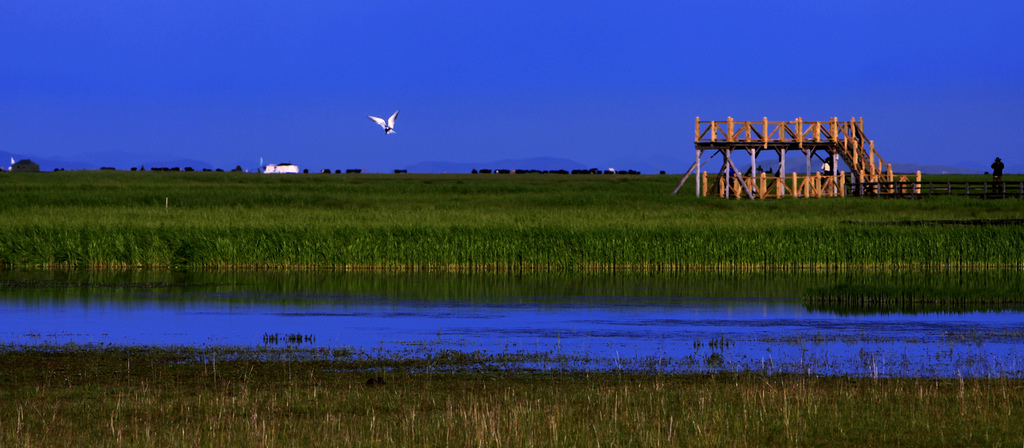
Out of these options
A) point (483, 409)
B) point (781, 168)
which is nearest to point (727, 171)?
point (781, 168)

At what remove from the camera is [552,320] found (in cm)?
2516

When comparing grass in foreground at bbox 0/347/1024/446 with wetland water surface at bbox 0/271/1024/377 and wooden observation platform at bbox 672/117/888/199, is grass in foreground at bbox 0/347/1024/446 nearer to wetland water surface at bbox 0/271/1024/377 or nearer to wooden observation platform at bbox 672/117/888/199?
wetland water surface at bbox 0/271/1024/377

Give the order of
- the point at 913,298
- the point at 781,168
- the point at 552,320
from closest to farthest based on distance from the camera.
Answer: the point at 552,320, the point at 913,298, the point at 781,168

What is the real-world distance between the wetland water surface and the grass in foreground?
2288mm

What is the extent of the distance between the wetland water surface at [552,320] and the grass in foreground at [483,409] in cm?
229

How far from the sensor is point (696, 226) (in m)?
45.8

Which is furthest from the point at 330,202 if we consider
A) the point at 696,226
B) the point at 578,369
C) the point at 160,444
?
the point at 160,444

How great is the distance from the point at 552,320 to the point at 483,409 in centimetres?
1207

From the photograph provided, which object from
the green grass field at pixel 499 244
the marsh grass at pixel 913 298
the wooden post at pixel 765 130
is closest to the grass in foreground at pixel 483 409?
the marsh grass at pixel 913 298

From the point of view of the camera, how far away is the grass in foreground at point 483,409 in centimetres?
1178

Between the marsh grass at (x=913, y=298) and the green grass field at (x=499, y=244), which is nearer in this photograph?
the marsh grass at (x=913, y=298)

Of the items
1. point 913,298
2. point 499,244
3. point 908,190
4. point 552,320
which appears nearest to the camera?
point 552,320

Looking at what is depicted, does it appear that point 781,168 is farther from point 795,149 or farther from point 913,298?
point 913,298

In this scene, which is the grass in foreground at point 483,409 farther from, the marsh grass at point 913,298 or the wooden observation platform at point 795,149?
the wooden observation platform at point 795,149
